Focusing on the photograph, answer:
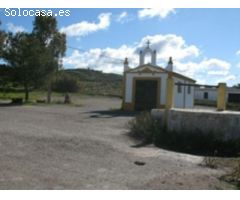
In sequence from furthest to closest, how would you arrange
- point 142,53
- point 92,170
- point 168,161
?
1. point 142,53
2. point 168,161
3. point 92,170

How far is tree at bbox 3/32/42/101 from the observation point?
3131cm

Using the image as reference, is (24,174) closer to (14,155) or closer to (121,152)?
(14,155)

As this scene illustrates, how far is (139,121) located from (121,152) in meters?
3.85

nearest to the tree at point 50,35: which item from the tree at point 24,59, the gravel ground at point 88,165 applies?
the tree at point 24,59

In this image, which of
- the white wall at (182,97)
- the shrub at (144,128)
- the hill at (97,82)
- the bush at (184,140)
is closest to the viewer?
the bush at (184,140)

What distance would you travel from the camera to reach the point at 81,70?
Answer: 78.9 meters

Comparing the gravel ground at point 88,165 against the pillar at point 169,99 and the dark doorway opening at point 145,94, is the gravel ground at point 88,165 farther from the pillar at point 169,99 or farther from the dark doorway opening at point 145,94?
the dark doorway opening at point 145,94

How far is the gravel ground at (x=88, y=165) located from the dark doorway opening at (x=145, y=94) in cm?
1623

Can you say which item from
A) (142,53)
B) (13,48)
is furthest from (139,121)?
(13,48)

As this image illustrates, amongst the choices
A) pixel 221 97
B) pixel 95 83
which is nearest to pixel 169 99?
pixel 221 97

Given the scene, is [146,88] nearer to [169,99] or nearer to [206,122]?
[169,99]

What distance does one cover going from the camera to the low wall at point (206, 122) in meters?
13.5

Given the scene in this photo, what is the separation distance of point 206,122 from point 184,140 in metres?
0.94

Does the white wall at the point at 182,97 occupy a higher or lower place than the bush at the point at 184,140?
higher
